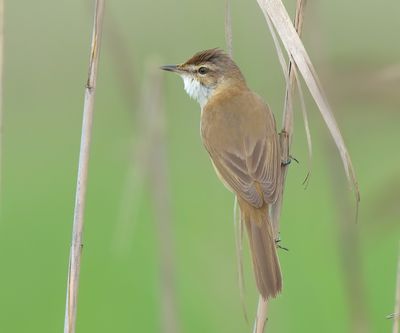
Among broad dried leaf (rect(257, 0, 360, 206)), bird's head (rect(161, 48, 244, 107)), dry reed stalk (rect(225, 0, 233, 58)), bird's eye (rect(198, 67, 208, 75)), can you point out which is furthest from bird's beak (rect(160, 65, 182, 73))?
broad dried leaf (rect(257, 0, 360, 206))

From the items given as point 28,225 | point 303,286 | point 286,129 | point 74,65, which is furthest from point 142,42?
point 286,129

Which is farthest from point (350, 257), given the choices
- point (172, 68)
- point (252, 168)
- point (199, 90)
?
point (199, 90)

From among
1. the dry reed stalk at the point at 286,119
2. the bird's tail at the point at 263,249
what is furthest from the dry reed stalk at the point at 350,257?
the bird's tail at the point at 263,249

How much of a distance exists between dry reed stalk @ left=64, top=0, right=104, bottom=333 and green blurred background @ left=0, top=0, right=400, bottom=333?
43 cm

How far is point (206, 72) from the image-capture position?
4.69 m

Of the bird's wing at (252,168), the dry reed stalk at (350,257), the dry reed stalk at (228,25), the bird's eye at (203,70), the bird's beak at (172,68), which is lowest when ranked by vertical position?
the dry reed stalk at (350,257)

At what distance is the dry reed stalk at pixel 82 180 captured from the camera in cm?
314

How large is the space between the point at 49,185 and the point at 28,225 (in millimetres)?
1185

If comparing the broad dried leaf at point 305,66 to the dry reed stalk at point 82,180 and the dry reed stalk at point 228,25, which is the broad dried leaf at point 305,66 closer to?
the dry reed stalk at point 228,25

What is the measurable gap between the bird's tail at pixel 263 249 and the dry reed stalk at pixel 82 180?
680 millimetres

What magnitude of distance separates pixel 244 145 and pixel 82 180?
1.17 metres

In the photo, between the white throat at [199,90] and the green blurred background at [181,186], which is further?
the white throat at [199,90]

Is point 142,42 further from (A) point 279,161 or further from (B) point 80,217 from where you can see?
(B) point 80,217

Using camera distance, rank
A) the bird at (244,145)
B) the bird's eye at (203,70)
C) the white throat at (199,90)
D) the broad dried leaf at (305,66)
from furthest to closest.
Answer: the white throat at (199,90), the bird's eye at (203,70), the bird at (244,145), the broad dried leaf at (305,66)
